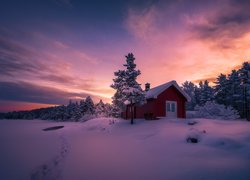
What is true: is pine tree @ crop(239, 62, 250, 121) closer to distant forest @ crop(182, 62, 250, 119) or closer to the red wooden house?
distant forest @ crop(182, 62, 250, 119)

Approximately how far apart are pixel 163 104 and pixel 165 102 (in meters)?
0.50

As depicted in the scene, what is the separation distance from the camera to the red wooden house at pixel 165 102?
2320 centimetres

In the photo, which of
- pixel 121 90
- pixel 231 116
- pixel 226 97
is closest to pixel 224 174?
pixel 121 90

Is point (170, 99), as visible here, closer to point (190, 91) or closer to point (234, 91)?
point (234, 91)

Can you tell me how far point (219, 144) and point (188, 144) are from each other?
5.36 ft

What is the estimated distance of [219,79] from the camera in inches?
1914

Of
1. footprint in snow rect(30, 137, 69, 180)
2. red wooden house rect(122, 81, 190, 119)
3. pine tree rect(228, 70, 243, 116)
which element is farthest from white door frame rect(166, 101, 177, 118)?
pine tree rect(228, 70, 243, 116)

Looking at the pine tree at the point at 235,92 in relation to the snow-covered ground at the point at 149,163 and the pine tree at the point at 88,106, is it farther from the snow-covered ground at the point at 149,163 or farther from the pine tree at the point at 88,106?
the pine tree at the point at 88,106

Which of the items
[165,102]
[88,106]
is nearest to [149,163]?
[165,102]

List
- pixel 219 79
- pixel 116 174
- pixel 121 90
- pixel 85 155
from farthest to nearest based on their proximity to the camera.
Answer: pixel 219 79, pixel 121 90, pixel 85 155, pixel 116 174

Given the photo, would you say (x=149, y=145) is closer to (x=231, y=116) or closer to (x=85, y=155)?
(x=85, y=155)

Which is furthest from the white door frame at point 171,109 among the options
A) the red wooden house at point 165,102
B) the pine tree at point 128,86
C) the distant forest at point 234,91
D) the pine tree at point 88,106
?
the pine tree at point 88,106

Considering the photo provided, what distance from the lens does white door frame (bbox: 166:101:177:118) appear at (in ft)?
79.8

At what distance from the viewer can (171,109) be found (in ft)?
81.1
